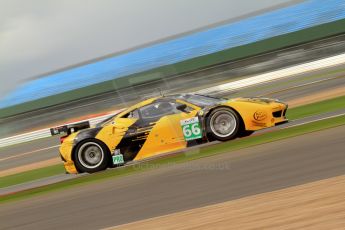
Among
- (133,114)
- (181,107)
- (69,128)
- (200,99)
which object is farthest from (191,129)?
(69,128)

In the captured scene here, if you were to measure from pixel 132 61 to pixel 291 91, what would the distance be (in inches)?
752

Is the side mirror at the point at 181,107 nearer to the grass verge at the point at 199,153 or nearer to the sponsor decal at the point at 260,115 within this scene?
the grass verge at the point at 199,153

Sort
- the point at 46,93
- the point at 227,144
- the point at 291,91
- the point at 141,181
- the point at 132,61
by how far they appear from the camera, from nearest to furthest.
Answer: the point at 141,181, the point at 227,144, the point at 291,91, the point at 46,93, the point at 132,61

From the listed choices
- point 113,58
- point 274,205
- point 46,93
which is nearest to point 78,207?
point 274,205

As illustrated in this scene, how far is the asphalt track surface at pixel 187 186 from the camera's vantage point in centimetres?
489

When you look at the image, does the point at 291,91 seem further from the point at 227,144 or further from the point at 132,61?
the point at 132,61

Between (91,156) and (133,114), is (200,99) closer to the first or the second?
(133,114)

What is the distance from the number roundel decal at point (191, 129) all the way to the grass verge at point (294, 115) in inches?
99.9

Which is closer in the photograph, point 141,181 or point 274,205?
point 274,205

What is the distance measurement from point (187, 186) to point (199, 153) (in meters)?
2.68

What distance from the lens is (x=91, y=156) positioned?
948 centimetres

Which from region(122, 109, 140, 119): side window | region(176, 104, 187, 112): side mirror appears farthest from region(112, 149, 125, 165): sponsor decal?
region(176, 104, 187, 112): side mirror

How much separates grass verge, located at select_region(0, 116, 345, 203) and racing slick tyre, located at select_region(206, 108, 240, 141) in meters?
0.19

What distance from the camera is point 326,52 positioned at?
2422cm
